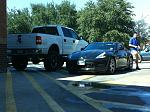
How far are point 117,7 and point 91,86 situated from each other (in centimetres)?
4271

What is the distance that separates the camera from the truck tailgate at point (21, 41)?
18.6 meters

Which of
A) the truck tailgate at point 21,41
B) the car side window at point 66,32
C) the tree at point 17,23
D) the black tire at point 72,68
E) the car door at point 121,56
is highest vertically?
the tree at point 17,23

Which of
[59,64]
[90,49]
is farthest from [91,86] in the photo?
[59,64]

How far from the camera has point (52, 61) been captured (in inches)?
755

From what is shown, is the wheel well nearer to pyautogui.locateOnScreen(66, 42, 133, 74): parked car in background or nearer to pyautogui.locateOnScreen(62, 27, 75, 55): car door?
pyautogui.locateOnScreen(62, 27, 75, 55): car door

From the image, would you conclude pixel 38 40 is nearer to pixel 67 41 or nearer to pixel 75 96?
pixel 67 41

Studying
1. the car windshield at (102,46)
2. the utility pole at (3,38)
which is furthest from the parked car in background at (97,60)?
the utility pole at (3,38)

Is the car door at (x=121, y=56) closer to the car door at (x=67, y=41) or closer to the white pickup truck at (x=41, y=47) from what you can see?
the white pickup truck at (x=41, y=47)

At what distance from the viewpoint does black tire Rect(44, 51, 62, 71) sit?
18969 mm

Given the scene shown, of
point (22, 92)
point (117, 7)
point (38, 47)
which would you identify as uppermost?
point (117, 7)

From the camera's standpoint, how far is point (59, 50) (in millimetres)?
20016

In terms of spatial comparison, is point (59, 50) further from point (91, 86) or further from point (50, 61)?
point (91, 86)

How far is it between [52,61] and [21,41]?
5.00 ft

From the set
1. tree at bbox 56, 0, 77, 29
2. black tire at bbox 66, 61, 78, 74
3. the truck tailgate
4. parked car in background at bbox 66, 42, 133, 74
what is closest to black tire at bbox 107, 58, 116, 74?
parked car in background at bbox 66, 42, 133, 74
